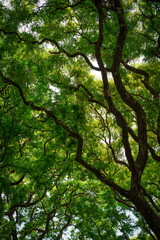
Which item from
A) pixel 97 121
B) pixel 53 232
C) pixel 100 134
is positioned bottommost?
pixel 53 232

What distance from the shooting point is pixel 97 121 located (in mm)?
10109

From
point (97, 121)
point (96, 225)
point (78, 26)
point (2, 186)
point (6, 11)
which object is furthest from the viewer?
point (96, 225)

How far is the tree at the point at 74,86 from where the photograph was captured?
5.79 m

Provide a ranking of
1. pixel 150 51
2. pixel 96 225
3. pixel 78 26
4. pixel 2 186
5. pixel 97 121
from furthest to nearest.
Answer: pixel 96 225, pixel 97 121, pixel 78 26, pixel 150 51, pixel 2 186

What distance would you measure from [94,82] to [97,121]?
2081 millimetres

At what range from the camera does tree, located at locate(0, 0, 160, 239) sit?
5.79 metres

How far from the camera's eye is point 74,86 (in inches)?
334

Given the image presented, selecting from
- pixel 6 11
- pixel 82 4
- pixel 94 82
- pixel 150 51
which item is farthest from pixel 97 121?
pixel 6 11

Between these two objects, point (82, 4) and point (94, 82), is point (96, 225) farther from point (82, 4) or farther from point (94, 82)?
point (82, 4)

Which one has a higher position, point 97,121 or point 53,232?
point 97,121

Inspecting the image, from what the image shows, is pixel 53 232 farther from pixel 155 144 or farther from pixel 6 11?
pixel 6 11

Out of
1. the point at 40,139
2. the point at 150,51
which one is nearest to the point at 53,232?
the point at 40,139

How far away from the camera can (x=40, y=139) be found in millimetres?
8250

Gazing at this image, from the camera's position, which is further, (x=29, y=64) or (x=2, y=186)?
(x=29, y=64)
